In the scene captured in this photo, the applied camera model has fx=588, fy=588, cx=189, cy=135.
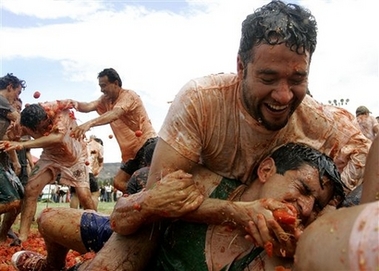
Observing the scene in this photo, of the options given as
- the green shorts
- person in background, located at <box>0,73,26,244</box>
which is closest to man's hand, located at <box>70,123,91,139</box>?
person in background, located at <box>0,73,26,244</box>

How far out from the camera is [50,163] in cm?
819

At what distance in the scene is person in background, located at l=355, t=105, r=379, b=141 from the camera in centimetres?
1063

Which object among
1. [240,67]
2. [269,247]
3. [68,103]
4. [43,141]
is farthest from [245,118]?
[68,103]

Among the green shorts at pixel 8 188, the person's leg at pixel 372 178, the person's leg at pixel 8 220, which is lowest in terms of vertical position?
the person's leg at pixel 8 220

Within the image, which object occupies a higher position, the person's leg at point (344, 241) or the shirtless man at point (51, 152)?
the person's leg at point (344, 241)

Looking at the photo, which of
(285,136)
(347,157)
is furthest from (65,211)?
(347,157)

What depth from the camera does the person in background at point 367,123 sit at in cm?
1063

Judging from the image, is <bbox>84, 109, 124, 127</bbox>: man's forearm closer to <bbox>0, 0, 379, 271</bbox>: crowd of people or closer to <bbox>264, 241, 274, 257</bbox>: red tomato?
<bbox>0, 0, 379, 271</bbox>: crowd of people

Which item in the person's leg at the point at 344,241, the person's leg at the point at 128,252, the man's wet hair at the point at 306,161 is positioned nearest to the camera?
the person's leg at the point at 344,241

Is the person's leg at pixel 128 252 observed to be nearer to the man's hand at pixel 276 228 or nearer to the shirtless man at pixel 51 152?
the man's hand at pixel 276 228

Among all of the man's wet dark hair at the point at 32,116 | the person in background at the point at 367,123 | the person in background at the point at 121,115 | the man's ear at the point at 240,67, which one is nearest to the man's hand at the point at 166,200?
the man's ear at the point at 240,67

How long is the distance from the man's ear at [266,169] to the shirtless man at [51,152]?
188 inches

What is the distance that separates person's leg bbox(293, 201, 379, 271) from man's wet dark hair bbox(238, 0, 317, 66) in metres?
1.19

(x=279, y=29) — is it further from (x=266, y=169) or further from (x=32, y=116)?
(x=32, y=116)
